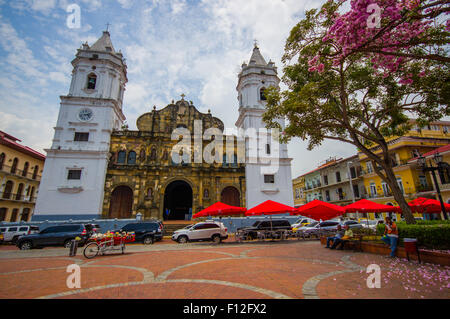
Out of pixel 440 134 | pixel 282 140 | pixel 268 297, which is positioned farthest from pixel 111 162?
pixel 440 134

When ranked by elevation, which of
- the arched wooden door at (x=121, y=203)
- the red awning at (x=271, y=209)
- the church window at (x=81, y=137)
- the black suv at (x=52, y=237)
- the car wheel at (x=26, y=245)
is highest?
the church window at (x=81, y=137)

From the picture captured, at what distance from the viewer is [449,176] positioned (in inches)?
910

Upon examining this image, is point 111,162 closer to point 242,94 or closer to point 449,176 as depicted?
point 242,94

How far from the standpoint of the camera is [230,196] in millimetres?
27641

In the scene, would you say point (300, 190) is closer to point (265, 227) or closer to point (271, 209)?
point (265, 227)

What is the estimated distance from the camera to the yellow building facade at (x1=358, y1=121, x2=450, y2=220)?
83.3ft

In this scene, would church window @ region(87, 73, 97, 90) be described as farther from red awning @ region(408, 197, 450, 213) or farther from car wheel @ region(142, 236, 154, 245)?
red awning @ region(408, 197, 450, 213)

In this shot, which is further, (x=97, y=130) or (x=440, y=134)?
(x=440, y=134)

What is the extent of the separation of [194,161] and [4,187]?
24359mm

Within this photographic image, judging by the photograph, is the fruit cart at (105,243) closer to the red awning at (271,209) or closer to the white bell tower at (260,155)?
the red awning at (271,209)

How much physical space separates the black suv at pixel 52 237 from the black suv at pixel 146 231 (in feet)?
9.35

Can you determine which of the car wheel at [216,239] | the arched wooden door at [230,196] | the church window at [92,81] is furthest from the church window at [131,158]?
the car wheel at [216,239]

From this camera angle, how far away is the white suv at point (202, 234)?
1641cm

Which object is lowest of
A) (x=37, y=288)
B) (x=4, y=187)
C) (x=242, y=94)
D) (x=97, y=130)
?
(x=37, y=288)
